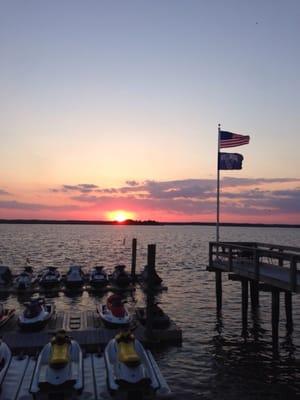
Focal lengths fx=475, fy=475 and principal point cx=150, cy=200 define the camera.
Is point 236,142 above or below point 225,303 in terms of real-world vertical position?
above

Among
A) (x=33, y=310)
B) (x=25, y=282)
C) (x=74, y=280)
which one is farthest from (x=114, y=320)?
(x=25, y=282)

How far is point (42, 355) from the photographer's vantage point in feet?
52.2

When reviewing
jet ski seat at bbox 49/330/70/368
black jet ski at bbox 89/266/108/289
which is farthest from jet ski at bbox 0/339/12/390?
black jet ski at bbox 89/266/108/289

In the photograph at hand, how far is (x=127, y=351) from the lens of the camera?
15.2 meters

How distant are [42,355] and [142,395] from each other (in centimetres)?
377

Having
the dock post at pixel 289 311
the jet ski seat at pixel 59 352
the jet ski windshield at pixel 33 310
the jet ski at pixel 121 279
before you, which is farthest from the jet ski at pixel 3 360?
the jet ski at pixel 121 279

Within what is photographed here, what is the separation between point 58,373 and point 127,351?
224 centimetres

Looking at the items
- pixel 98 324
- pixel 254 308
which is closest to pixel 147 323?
pixel 98 324

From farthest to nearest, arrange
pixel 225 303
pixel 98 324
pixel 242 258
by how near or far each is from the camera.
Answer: pixel 225 303 < pixel 242 258 < pixel 98 324

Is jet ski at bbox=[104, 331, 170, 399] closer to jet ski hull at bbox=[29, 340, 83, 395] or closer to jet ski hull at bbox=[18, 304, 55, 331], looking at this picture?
jet ski hull at bbox=[29, 340, 83, 395]

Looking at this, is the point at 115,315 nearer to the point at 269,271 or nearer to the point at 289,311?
the point at 269,271

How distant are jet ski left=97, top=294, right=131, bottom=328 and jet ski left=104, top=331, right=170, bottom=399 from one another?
18.8 ft

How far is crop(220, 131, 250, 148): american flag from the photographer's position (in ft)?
92.5

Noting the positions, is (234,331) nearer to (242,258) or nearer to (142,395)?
(242,258)
